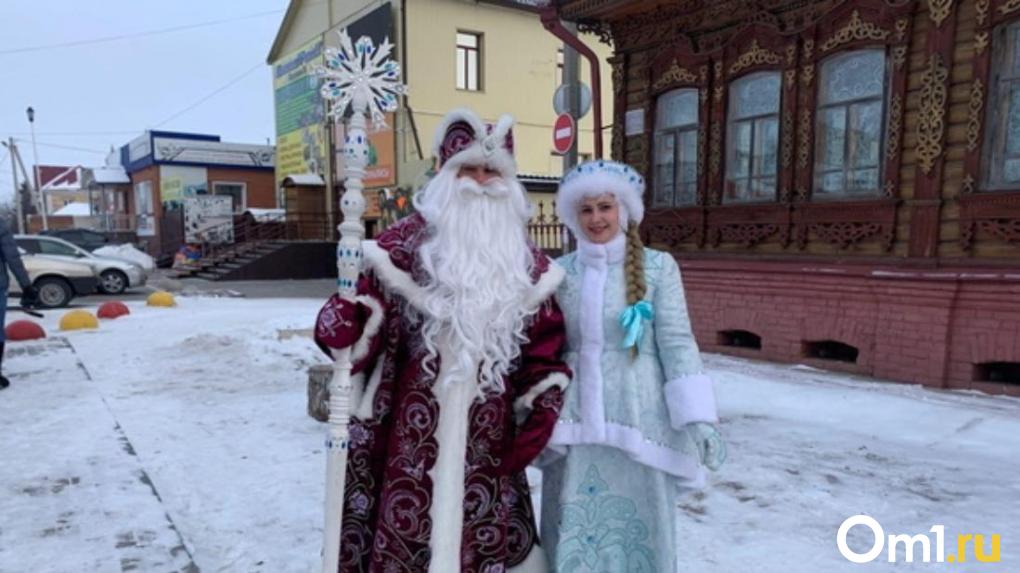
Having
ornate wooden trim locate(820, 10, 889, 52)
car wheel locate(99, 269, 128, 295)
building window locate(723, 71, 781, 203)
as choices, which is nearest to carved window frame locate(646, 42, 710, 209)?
building window locate(723, 71, 781, 203)

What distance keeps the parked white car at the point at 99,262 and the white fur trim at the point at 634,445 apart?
1417 cm

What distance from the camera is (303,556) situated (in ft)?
10.2

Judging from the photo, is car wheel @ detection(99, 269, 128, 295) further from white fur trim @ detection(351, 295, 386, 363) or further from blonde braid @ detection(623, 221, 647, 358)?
blonde braid @ detection(623, 221, 647, 358)

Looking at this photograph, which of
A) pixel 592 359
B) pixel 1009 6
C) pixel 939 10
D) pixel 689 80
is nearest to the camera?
pixel 592 359

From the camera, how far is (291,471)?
416cm

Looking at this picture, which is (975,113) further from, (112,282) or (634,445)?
(112,282)

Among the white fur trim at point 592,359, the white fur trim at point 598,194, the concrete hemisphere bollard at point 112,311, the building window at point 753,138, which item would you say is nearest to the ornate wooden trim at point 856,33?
the building window at point 753,138

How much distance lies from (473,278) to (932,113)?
5.69 meters

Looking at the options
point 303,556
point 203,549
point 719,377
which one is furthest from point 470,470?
point 719,377

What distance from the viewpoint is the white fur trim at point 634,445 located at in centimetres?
226

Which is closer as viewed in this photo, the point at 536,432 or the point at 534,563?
the point at 536,432

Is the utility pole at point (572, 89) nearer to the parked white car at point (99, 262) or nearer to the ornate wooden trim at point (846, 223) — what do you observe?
the ornate wooden trim at point (846, 223)

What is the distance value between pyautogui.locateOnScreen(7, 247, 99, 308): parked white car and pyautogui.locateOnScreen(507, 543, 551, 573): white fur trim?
44.3 feet

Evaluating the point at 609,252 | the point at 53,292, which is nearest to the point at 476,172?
the point at 609,252
